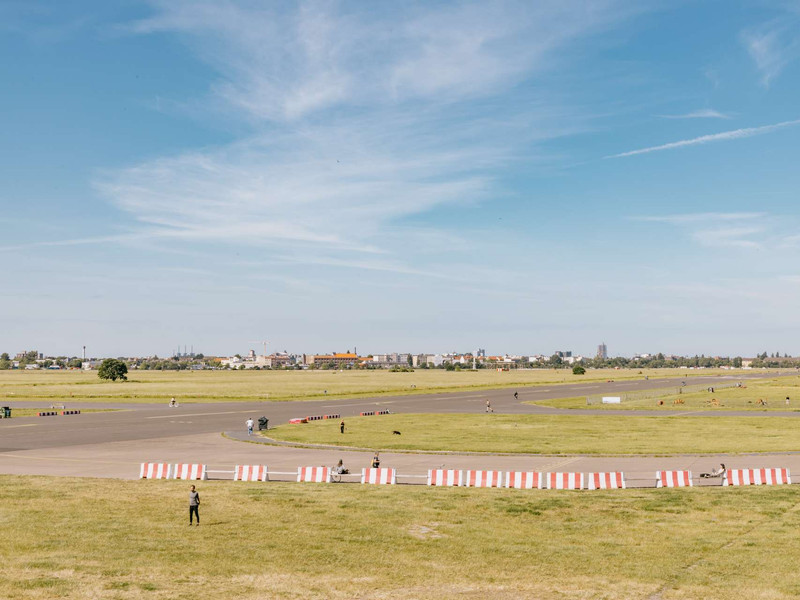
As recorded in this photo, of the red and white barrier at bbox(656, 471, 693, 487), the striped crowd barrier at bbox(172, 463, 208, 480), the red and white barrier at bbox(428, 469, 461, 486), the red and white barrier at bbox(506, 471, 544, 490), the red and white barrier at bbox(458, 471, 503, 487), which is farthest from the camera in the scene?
the striped crowd barrier at bbox(172, 463, 208, 480)

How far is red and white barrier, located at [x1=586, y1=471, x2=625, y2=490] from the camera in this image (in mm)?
41031

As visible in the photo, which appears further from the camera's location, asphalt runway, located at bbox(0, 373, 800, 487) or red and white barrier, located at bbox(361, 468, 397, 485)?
asphalt runway, located at bbox(0, 373, 800, 487)

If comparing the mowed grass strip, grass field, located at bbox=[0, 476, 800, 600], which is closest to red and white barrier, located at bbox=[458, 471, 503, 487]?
grass field, located at bbox=[0, 476, 800, 600]

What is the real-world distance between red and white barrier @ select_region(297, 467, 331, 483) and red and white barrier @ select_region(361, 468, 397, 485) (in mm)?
2223

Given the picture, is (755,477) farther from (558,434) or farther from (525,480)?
(558,434)

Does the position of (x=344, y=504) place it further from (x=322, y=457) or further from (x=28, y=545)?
(x=322, y=457)

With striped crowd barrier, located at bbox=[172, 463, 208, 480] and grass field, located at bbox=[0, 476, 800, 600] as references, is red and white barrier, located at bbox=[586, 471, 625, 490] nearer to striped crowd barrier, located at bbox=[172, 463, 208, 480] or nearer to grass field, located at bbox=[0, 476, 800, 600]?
grass field, located at bbox=[0, 476, 800, 600]

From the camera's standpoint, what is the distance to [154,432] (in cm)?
7312

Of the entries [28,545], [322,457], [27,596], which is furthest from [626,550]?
[322,457]

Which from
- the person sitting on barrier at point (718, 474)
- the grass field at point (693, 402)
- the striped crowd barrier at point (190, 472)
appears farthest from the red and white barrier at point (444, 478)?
the grass field at point (693, 402)

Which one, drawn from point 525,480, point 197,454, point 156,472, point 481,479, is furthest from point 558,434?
point 156,472

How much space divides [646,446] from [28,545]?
153 ft

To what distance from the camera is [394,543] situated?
29062 millimetres

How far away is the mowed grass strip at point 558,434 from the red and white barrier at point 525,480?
14391 mm
